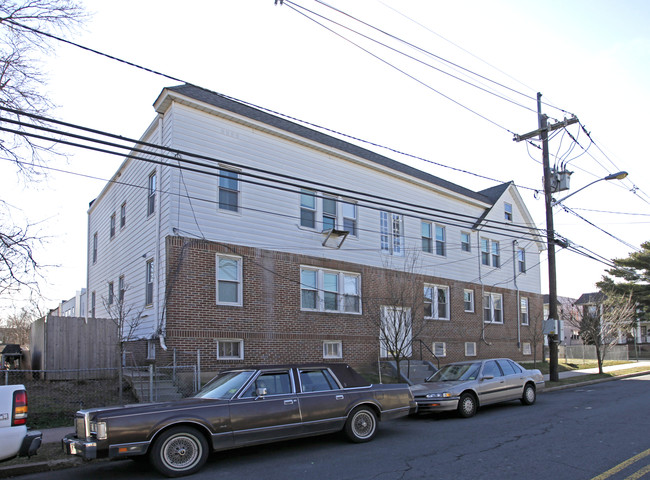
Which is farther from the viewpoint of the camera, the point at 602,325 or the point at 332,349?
the point at 602,325

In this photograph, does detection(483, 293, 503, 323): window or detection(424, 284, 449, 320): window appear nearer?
detection(424, 284, 449, 320): window

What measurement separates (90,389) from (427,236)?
14.6 metres

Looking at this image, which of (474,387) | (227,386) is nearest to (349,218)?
(474,387)

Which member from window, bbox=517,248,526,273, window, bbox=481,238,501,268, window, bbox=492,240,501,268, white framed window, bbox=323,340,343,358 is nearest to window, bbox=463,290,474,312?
window, bbox=481,238,501,268

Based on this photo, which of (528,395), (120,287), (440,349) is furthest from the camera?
(440,349)

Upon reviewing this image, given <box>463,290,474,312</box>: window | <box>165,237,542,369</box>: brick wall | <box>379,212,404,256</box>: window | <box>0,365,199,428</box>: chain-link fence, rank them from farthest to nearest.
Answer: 1. <box>463,290,474,312</box>: window
2. <box>379,212,404,256</box>: window
3. <box>165,237,542,369</box>: brick wall
4. <box>0,365,199,428</box>: chain-link fence

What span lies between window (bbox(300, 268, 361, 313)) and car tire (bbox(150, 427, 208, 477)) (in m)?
10.2

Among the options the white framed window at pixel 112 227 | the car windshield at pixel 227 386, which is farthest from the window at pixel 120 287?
the car windshield at pixel 227 386

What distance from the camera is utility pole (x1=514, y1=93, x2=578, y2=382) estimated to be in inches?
756

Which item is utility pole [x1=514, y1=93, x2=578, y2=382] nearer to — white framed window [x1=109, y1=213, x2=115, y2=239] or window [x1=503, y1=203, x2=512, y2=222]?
window [x1=503, y1=203, x2=512, y2=222]

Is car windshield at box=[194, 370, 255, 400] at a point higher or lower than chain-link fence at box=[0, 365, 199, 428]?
higher

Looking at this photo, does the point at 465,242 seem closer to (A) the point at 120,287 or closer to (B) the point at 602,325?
(B) the point at 602,325

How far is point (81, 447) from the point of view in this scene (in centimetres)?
696

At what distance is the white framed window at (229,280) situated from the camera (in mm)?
15609
